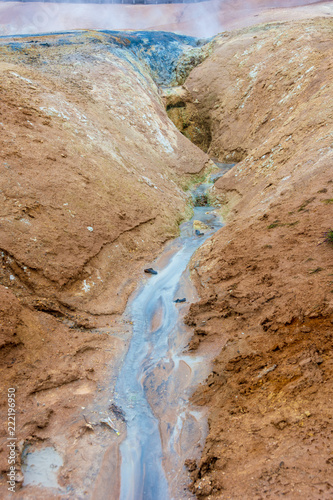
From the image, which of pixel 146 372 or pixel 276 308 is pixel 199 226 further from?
pixel 146 372

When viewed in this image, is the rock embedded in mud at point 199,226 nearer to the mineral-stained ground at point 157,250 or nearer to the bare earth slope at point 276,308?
the mineral-stained ground at point 157,250

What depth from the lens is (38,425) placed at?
436cm

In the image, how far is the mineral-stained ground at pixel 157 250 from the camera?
377 centimetres

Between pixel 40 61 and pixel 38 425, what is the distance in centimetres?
1226

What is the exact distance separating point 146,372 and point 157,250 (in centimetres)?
430

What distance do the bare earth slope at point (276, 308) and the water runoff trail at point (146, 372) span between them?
58 cm

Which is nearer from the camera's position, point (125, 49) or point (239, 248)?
point (239, 248)

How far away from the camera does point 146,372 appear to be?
570cm

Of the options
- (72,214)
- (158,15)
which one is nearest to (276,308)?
(72,214)

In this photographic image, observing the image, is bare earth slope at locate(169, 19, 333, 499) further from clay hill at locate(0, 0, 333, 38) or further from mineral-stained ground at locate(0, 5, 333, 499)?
clay hill at locate(0, 0, 333, 38)

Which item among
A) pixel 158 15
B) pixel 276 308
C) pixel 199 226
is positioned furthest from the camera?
pixel 158 15

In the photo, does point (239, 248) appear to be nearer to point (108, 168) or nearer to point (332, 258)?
point (332, 258)

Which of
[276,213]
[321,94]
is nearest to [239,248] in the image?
[276,213]

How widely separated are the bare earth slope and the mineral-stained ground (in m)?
0.02
